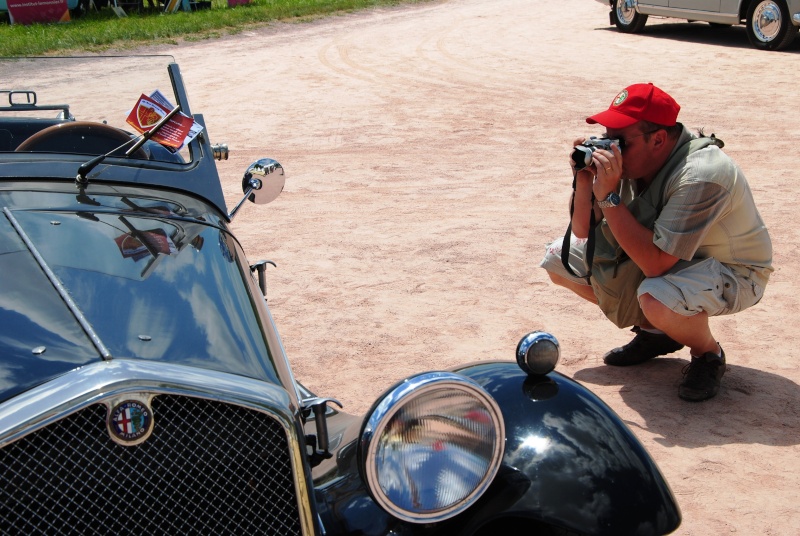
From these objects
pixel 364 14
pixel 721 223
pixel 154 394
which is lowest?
pixel 364 14

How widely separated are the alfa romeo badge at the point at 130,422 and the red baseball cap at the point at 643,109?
243cm

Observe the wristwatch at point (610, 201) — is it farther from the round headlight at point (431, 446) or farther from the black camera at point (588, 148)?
the round headlight at point (431, 446)

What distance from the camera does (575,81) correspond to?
10875 mm

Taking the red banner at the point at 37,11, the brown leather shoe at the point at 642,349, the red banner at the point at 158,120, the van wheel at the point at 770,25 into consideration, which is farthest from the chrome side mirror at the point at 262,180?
the red banner at the point at 37,11

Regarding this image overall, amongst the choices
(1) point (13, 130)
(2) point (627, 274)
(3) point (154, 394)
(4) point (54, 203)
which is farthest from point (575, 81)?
(3) point (154, 394)

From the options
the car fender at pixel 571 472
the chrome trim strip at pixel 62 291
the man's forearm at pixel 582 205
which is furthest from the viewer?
the man's forearm at pixel 582 205

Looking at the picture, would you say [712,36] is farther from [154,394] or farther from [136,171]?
[154,394]

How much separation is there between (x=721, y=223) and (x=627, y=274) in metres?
0.47

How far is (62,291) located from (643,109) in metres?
2.41

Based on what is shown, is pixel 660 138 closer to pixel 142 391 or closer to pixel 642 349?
pixel 642 349

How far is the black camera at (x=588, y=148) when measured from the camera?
3674 millimetres

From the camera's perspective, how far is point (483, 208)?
6602mm

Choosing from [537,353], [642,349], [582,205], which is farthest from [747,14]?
[537,353]

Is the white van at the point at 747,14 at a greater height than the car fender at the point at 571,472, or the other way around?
the car fender at the point at 571,472
